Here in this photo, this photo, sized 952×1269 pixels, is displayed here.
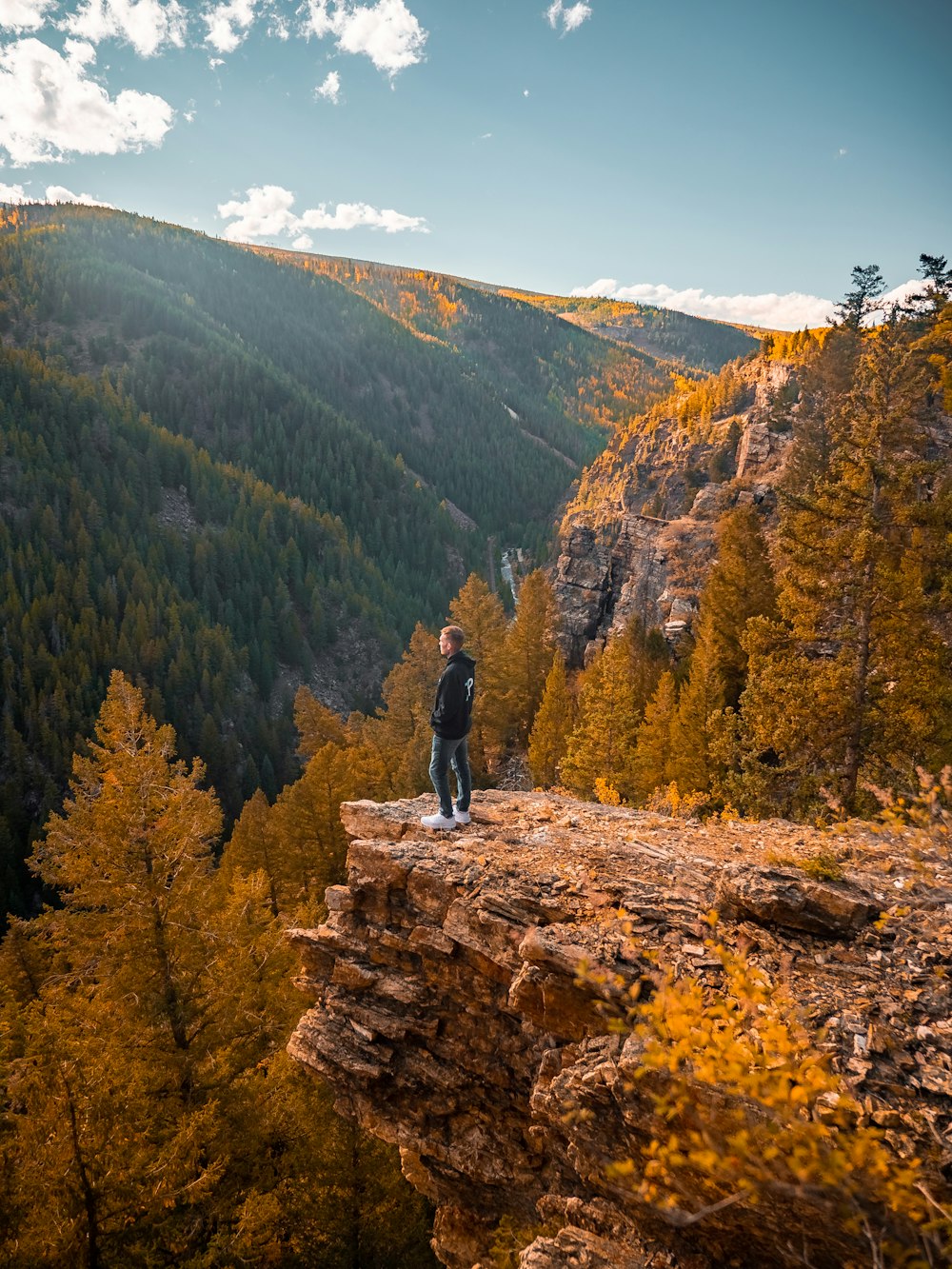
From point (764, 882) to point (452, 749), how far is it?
4798 mm

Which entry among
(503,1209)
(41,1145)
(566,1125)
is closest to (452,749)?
(566,1125)

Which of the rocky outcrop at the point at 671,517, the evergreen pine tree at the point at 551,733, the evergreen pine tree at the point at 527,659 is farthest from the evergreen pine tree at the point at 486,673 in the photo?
the rocky outcrop at the point at 671,517

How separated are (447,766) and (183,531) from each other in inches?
4851

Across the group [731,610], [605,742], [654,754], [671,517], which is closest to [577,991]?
[654,754]

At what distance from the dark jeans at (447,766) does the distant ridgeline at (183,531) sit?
61.2m

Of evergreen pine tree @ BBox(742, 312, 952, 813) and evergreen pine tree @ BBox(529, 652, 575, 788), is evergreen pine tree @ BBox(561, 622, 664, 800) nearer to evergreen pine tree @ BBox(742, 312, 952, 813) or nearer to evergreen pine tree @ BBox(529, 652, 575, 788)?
evergreen pine tree @ BBox(529, 652, 575, 788)

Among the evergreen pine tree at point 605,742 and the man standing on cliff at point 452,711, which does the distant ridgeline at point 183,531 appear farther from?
the man standing on cliff at point 452,711

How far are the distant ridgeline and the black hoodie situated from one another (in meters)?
62.2

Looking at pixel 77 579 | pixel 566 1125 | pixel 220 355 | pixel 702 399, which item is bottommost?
pixel 77 579

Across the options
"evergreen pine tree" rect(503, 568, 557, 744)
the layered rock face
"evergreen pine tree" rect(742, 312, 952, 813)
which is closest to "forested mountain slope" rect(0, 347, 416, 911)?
"evergreen pine tree" rect(503, 568, 557, 744)

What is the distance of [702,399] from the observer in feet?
200

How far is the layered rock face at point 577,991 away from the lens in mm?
5992

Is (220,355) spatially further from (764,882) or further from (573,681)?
(764,882)

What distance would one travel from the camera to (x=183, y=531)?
118750mm
